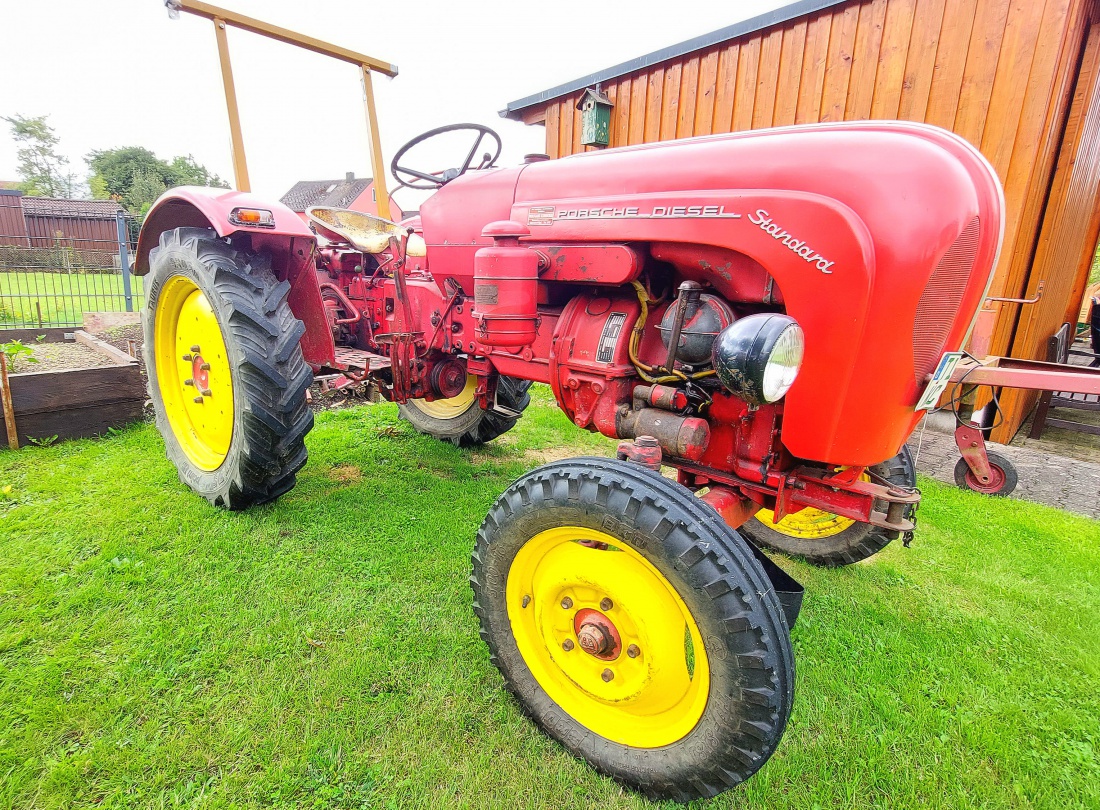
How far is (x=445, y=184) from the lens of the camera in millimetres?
2494

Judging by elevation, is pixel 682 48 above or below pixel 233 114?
above

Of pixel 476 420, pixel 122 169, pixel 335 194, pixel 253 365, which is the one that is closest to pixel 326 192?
pixel 335 194

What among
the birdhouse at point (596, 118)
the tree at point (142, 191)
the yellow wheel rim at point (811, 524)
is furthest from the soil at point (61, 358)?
the tree at point (142, 191)

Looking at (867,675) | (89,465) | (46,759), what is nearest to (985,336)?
(867,675)

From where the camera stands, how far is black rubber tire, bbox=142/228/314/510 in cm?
225

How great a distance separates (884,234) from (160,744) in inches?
86.0

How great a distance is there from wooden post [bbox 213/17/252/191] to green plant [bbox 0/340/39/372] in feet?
6.61

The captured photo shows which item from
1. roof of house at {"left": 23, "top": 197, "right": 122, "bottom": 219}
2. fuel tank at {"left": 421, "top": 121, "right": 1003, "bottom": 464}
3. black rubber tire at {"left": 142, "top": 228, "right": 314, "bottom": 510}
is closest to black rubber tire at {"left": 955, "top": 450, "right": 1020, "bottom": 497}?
fuel tank at {"left": 421, "top": 121, "right": 1003, "bottom": 464}

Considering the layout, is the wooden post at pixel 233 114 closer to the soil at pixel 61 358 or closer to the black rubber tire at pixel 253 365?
the black rubber tire at pixel 253 365

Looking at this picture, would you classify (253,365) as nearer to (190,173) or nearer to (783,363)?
(783,363)

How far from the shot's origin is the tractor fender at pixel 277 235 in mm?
2424

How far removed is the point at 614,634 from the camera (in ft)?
4.63

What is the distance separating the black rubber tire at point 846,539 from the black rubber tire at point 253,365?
212 cm

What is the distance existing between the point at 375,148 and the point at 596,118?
2.92 m
